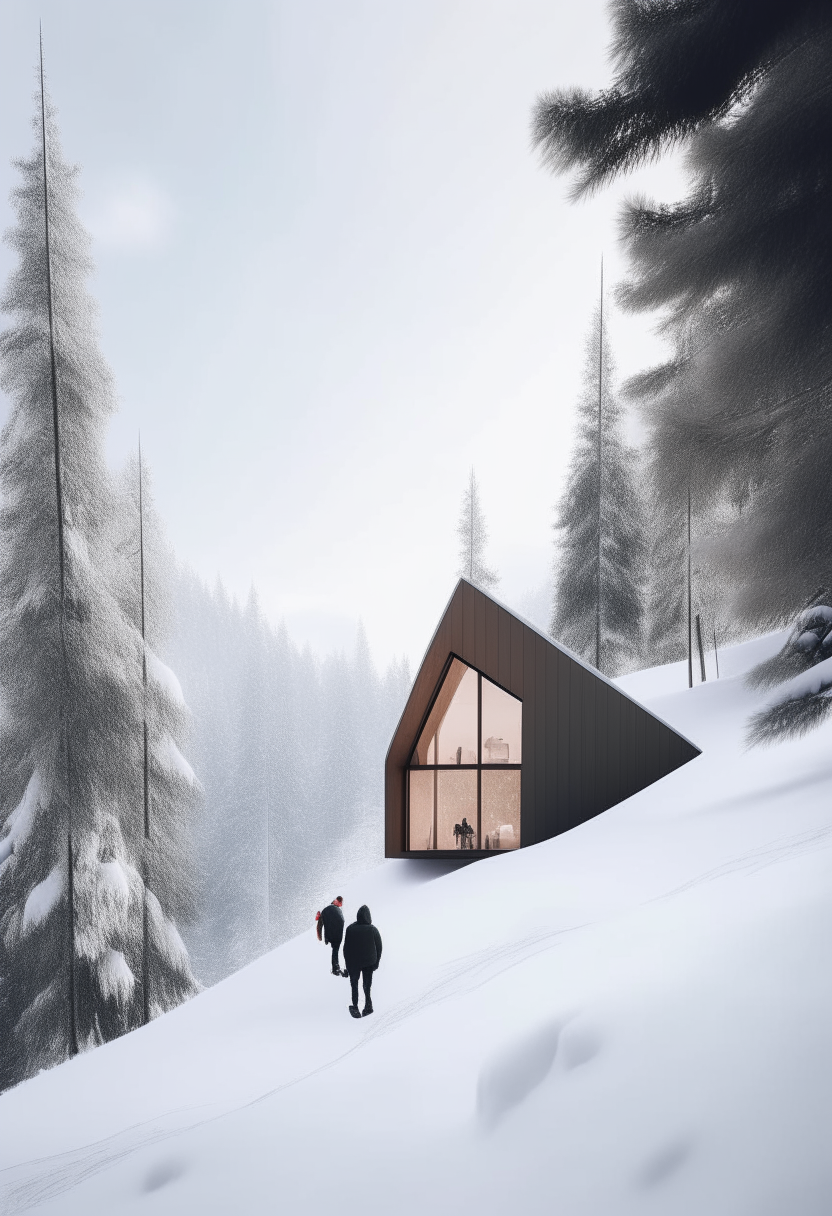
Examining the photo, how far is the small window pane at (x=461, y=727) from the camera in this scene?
557 inches

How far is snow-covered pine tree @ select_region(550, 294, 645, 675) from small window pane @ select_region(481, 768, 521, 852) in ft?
33.1

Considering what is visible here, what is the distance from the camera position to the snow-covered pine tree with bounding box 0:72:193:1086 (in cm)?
1381

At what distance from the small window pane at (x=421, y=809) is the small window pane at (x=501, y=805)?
0.94m

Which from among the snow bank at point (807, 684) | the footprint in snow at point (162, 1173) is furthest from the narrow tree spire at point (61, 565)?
the snow bank at point (807, 684)

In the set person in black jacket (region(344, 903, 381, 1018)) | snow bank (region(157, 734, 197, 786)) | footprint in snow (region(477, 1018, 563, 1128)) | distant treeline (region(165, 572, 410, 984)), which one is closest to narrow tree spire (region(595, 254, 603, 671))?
snow bank (region(157, 734, 197, 786))

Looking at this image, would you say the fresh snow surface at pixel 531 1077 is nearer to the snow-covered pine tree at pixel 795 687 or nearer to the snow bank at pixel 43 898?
the snow-covered pine tree at pixel 795 687

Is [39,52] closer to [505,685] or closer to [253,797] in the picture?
[505,685]

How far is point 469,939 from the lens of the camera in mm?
8578

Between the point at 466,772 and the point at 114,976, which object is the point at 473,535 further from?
the point at 114,976

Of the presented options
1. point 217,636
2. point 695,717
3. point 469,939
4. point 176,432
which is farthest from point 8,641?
point 176,432

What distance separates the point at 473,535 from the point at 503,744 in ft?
58.7

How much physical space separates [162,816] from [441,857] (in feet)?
18.6

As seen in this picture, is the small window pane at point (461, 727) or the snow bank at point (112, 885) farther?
the small window pane at point (461, 727)

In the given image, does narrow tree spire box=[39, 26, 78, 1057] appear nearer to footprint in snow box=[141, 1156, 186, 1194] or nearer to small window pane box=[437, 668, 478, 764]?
small window pane box=[437, 668, 478, 764]
